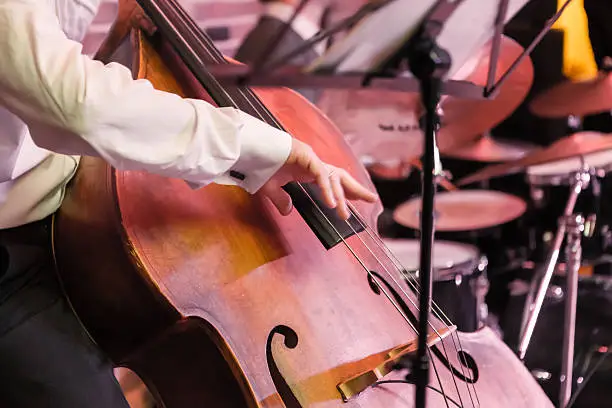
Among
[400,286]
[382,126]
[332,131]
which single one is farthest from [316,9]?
[400,286]

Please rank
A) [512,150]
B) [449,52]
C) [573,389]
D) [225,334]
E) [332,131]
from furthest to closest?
1. [512,150]
2. [573,389]
3. [332,131]
4. [225,334]
5. [449,52]

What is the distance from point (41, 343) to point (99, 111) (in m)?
0.37

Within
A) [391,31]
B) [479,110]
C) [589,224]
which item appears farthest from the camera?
[589,224]

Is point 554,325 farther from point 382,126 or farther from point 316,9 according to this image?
point 316,9

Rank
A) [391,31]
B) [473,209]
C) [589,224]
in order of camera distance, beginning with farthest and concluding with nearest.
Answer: [589,224] → [473,209] → [391,31]

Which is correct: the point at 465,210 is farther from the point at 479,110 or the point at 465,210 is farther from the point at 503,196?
the point at 479,110

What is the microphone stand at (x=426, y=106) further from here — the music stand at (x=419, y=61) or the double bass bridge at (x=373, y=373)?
the double bass bridge at (x=373, y=373)

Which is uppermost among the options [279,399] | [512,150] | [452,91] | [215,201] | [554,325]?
[452,91]

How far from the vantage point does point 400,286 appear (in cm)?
98

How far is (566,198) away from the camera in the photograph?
224 cm

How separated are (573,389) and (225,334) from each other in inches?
53.9

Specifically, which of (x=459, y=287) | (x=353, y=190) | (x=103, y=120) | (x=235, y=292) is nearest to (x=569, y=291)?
(x=459, y=287)

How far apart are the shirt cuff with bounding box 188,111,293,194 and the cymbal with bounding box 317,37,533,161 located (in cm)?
78

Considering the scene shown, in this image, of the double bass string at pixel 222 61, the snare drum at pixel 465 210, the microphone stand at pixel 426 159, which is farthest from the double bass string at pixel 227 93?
the snare drum at pixel 465 210
